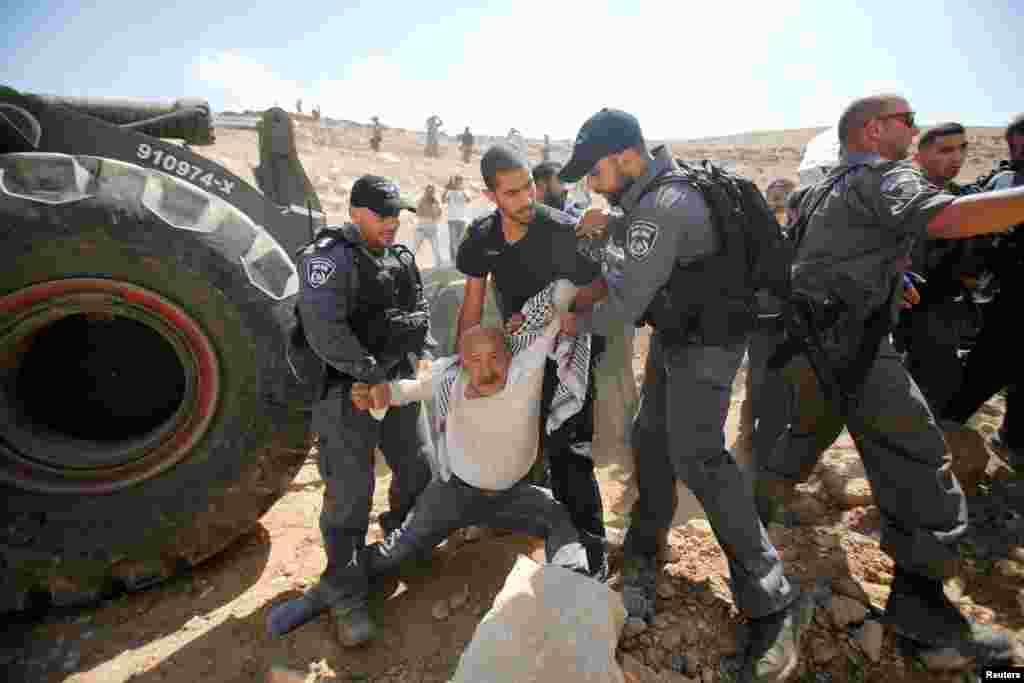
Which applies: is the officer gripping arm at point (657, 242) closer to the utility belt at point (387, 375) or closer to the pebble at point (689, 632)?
the utility belt at point (387, 375)

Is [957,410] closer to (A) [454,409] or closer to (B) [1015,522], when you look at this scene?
(B) [1015,522]

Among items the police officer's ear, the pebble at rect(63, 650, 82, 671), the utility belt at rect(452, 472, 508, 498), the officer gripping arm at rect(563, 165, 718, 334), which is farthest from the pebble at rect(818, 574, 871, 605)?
the pebble at rect(63, 650, 82, 671)

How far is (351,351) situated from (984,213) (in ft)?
7.61

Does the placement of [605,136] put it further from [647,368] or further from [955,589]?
[955,589]

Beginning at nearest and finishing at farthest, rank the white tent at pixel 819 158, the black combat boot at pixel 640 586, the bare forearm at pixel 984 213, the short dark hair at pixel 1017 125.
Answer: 1. the bare forearm at pixel 984 213
2. the black combat boot at pixel 640 586
3. the short dark hair at pixel 1017 125
4. the white tent at pixel 819 158

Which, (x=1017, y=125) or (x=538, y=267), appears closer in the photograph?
(x=538, y=267)

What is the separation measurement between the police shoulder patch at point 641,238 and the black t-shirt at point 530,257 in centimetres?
49

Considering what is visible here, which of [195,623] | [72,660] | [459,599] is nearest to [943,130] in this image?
[459,599]

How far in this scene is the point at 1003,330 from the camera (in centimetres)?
293

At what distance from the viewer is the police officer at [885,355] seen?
1.87 metres

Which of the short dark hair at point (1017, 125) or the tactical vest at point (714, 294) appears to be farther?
the short dark hair at point (1017, 125)

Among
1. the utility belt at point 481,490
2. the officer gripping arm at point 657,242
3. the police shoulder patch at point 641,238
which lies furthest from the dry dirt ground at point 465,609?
the police shoulder patch at point 641,238

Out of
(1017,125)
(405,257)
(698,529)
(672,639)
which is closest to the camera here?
(672,639)

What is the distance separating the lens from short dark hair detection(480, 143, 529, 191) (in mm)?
2258
